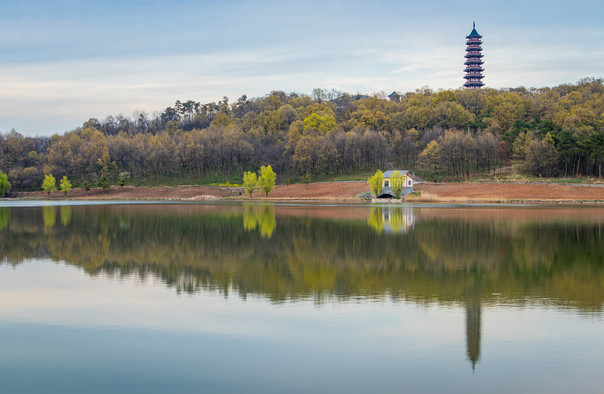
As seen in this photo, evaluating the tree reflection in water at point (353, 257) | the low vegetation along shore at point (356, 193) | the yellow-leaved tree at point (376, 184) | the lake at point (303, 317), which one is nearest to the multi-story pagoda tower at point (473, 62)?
the low vegetation along shore at point (356, 193)

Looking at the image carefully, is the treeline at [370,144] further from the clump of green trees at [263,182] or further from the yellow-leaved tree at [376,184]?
the yellow-leaved tree at [376,184]

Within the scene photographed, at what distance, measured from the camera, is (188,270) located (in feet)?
75.0

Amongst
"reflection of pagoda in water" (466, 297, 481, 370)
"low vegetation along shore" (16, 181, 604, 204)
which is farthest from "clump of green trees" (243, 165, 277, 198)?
"reflection of pagoda in water" (466, 297, 481, 370)

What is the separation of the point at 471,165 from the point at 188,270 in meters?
95.1

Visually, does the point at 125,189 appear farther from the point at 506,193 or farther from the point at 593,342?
the point at 593,342

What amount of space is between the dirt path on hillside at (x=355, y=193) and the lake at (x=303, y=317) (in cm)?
5005

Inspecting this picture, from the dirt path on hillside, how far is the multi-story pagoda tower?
95.6m

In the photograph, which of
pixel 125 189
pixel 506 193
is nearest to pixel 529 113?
pixel 506 193

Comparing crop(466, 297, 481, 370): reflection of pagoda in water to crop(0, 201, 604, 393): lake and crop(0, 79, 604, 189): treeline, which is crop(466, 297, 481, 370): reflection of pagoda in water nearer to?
crop(0, 201, 604, 393): lake

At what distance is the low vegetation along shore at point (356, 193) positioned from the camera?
77.4 meters

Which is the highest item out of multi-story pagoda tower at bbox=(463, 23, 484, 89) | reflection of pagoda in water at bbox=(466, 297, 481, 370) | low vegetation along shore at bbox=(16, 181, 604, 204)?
multi-story pagoda tower at bbox=(463, 23, 484, 89)

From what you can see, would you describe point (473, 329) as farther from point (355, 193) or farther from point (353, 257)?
point (355, 193)

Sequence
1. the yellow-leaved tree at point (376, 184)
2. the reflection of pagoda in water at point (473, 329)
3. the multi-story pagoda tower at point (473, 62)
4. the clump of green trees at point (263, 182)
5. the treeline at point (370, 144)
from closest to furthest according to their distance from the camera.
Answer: the reflection of pagoda in water at point (473, 329)
the yellow-leaved tree at point (376, 184)
the clump of green trees at point (263, 182)
the treeline at point (370, 144)
the multi-story pagoda tower at point (473, 62)

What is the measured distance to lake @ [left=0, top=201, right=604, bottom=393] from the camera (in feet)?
36.4
